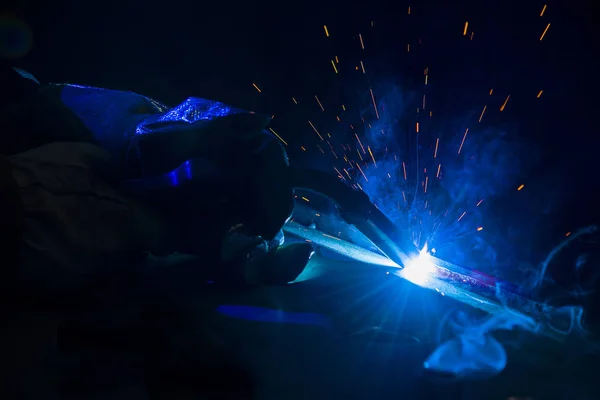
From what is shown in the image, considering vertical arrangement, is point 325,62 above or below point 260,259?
above

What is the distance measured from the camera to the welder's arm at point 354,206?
65.8 inches

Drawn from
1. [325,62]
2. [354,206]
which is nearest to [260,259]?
[354,206]

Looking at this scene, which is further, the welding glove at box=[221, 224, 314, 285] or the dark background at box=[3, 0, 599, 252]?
the dark background at box=[3, 0, 599, 252]

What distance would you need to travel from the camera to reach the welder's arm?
167 cm

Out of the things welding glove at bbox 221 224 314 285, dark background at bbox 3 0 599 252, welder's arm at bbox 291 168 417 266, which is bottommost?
welding glove at bbox 221 224 314 285

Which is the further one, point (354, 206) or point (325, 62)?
point (325, 62)

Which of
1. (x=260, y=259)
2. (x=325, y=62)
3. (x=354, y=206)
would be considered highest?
(x=325, y=62)

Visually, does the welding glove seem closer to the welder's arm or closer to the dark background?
the welder's arm

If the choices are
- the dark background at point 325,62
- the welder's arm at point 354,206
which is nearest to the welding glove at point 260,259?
the welder's arm at point 354,206

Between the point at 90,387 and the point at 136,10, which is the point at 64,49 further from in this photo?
the point at 90,387

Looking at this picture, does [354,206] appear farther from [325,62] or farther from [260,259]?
[325,62]

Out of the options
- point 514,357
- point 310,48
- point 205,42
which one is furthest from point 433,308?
point 205,42

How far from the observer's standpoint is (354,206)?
1.84 meters

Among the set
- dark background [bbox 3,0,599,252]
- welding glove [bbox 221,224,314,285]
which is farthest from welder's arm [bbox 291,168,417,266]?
dark background [bbox 3,0,599,252]
